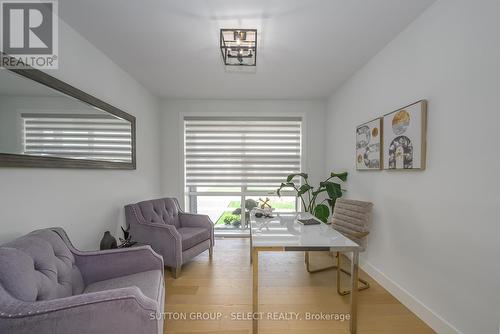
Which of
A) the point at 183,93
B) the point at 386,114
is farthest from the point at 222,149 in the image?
the point at 386,114

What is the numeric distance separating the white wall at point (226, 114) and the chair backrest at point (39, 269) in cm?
255

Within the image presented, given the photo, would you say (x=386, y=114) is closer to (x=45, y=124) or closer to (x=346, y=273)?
(x=346, y=273)

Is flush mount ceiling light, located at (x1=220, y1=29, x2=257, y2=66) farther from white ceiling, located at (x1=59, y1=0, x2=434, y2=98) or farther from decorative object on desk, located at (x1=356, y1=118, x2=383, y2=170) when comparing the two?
decorative object on desk, located at (x1=356, y1=118, x2=383, y2=170)

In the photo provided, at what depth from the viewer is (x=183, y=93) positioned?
12.1 ft

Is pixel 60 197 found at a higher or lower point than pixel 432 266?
higher

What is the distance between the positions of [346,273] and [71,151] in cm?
318

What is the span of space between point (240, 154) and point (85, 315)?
321 centimetres

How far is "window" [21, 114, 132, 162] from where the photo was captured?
1585 mm

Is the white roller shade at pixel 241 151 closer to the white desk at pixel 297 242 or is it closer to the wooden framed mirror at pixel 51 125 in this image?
the wooden framed mirror at pixel 51 125

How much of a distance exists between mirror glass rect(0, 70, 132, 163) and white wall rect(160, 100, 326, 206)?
59.7 inches

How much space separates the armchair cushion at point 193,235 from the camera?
2.64 metres

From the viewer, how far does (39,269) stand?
1238 millimetres

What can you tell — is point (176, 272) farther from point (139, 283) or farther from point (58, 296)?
point (58, 296)

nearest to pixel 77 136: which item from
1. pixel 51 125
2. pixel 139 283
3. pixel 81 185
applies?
pixel 51 125
